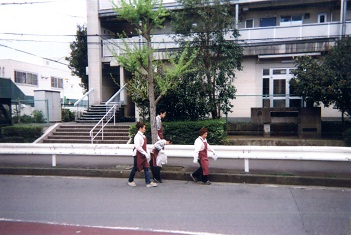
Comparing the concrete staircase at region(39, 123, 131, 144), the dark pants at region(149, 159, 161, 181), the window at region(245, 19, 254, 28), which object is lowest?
the dark pants at region(149, 159, 161, 181)

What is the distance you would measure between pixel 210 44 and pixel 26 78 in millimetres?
26134

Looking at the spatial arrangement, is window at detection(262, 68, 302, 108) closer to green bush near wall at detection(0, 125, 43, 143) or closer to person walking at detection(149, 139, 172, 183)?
person walking at detection(149, 139, 172, 183)

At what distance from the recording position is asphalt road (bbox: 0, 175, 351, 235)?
459 cm

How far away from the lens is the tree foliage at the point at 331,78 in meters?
11.0

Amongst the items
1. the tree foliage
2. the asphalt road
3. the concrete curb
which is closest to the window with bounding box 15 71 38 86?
the concrete curb

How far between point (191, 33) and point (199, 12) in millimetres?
1008

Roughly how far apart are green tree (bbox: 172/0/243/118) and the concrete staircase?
14.5ft

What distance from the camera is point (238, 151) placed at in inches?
312

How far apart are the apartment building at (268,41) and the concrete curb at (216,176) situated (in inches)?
296

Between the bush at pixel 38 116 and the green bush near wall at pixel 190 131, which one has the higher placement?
the bush at pixel 38 116

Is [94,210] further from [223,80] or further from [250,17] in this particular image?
[250,17]

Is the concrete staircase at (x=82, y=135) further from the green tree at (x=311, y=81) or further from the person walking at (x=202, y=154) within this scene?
the green tree at (x=311, y=81)

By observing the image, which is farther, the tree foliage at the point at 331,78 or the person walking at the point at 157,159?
the tree foliage at the point at 331,78

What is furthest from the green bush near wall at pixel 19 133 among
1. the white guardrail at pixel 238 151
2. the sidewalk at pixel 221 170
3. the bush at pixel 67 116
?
the bush at pixel 67 116
